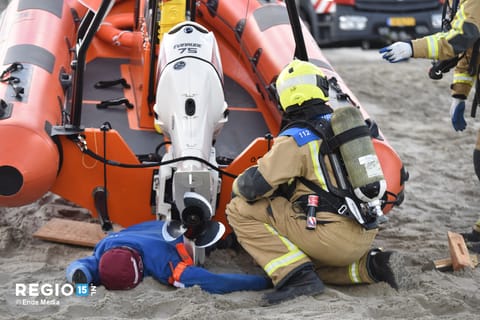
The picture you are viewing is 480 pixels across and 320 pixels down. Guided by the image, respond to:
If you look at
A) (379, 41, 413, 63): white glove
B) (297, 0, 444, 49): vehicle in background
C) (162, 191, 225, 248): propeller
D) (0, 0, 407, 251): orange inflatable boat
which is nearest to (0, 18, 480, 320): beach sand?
(162, 191, 225, 248): propeller

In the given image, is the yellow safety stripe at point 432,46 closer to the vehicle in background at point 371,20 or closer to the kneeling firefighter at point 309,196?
the kneeling firefighter at point 309,196

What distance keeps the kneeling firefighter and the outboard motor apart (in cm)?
20

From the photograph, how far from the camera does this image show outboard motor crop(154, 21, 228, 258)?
4.16 metres

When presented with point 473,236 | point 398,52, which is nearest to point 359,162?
point 398,52

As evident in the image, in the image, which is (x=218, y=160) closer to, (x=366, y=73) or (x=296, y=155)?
(x=296, y=155)

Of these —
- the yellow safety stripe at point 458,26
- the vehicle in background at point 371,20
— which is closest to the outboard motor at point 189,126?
the yellow safety stripe at point 458,26

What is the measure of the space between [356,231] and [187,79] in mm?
1115

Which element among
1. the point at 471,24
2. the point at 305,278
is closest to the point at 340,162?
the point at 305,278

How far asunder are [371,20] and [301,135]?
703 centimetres

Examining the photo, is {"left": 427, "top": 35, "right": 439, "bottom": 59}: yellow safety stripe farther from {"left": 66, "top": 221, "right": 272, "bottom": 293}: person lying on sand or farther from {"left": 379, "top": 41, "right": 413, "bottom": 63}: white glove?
{"left": 66, "top": 221, "right": 272, "bottom": 293}: person lying on sand

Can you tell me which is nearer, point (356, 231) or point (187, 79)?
point (356, 231)

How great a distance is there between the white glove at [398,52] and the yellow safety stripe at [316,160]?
1033 mm

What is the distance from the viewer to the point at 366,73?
31.9 feet

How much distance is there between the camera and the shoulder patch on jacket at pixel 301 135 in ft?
13.2
